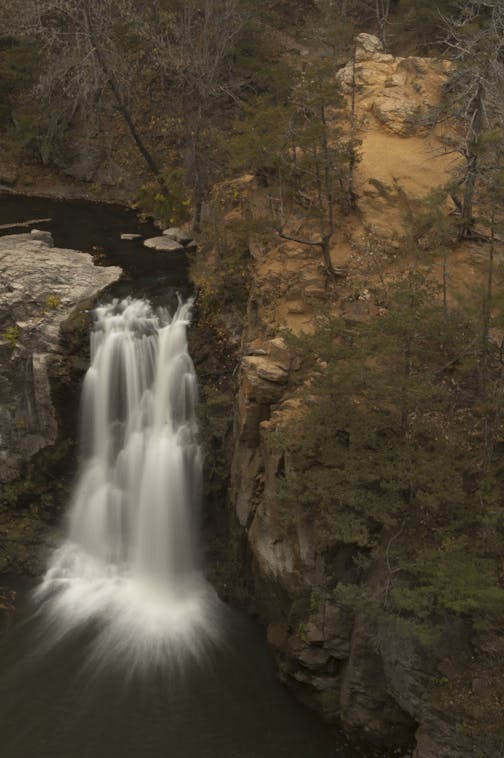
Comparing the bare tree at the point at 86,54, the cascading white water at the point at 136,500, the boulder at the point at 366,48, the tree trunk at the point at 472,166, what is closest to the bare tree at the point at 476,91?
the tree trunk at the point at 472,166

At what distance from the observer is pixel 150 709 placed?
1076 cm

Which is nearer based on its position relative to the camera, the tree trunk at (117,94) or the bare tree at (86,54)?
the tree trunk at (117,94)

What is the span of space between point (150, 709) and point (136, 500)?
14.2ft

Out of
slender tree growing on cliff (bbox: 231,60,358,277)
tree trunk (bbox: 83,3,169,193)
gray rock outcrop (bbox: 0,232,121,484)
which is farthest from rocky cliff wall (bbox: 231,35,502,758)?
tree trunk (bbox: 83,3,169,193)

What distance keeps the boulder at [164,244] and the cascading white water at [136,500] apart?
15.3ft

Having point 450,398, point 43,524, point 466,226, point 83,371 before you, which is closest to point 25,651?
point 43,524

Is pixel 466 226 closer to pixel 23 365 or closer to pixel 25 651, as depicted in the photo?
pixel 23 365

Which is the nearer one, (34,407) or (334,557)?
(334,557)

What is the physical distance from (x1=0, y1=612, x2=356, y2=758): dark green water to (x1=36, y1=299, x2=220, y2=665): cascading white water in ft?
2.36

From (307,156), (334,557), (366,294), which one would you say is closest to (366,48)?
(307,156)

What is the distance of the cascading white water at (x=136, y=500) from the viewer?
12.7 metres

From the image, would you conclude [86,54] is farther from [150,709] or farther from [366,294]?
[150,709]

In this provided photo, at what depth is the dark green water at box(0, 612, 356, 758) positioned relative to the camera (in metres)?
10.2

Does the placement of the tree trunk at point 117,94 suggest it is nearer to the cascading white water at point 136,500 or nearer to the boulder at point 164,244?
the boulder at point 164,244
